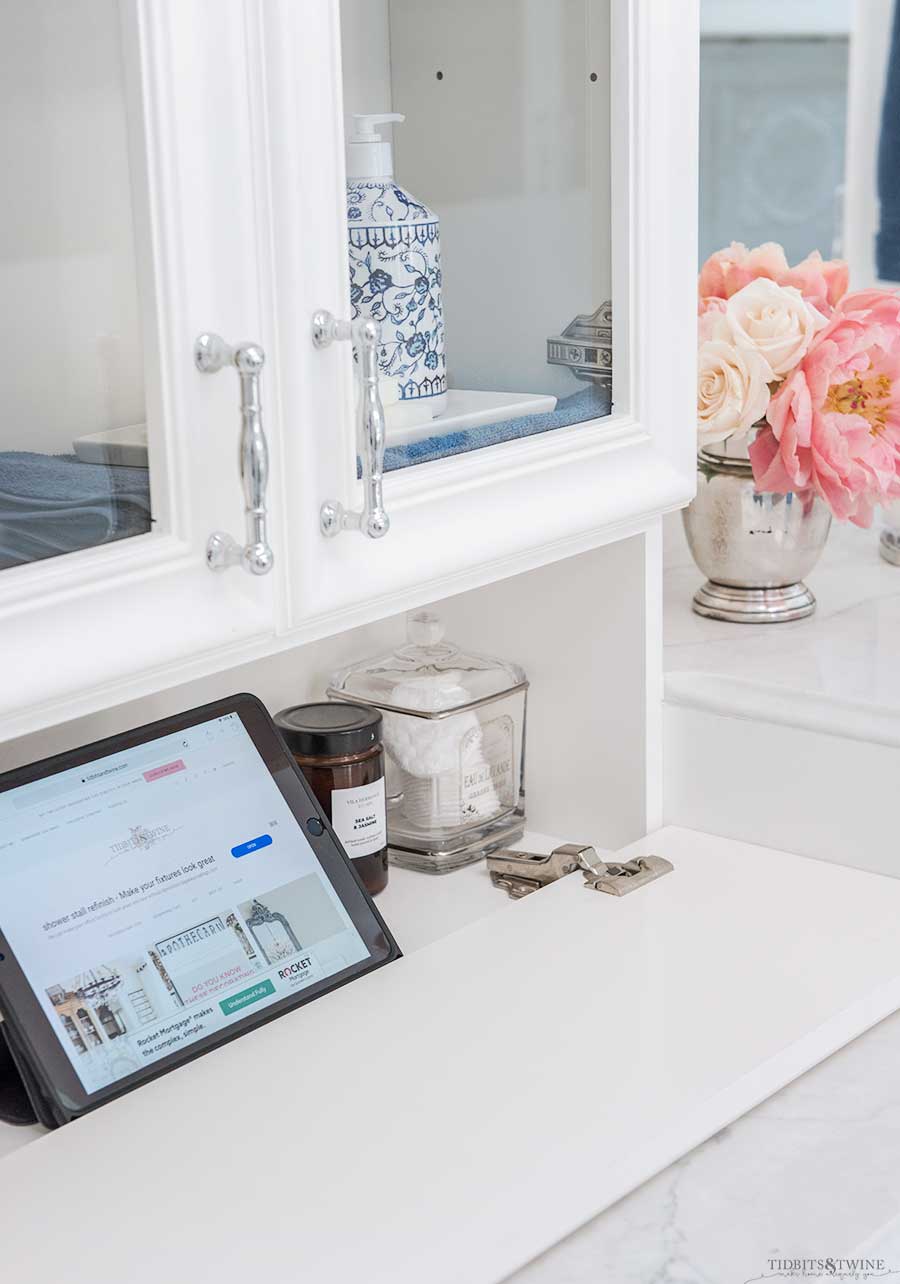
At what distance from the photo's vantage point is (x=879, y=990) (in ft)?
2.98

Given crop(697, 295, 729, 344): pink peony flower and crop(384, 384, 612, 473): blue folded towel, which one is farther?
crop(697, 295, 729, 344): pink peony flower

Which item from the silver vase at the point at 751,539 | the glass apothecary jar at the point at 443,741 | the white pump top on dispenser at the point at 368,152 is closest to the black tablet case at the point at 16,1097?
the glass apothecary jar at the point at 443,741

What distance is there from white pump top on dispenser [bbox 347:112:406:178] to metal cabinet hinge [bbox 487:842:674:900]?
0.49 meters

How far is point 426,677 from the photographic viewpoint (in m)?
1.13

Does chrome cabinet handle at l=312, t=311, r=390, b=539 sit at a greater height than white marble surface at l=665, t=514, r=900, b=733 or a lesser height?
greater

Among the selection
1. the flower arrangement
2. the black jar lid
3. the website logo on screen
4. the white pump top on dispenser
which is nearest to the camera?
the white pump top on dispenser

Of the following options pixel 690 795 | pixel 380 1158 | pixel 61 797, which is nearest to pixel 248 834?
pixel 61 797

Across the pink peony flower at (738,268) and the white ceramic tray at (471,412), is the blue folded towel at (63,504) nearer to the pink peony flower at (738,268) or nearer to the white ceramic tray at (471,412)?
the white ceramic tray at (471,412)

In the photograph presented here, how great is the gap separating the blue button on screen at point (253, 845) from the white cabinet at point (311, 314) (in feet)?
0.65

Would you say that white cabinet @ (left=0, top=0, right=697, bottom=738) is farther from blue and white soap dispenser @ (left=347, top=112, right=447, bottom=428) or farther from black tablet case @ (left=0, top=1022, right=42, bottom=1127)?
black tablet case @ (left=0, top=1022, right=42, bottom=1127)

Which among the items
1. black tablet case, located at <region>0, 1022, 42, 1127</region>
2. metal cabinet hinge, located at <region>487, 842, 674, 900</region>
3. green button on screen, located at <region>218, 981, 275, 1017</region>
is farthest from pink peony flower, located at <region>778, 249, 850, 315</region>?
black tablet case, located at <region>0, 1022, 42, 1127</region>

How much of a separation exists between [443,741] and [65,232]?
1.74 feet

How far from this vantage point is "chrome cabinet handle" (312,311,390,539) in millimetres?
738

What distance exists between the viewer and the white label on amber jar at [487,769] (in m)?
1.13
